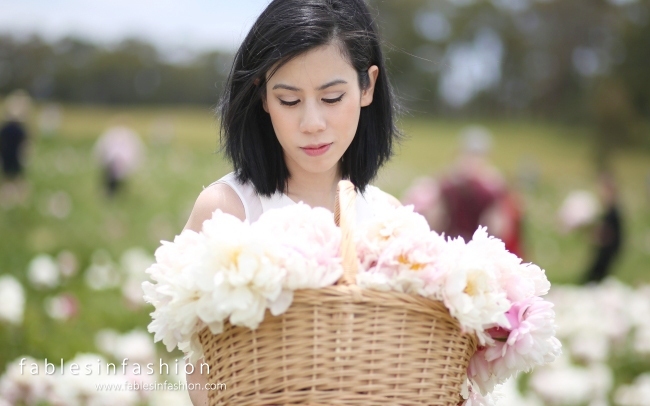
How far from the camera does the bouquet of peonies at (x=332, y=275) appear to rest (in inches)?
58.2

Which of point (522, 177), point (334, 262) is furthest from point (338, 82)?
point (522, 177)

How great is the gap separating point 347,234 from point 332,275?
0.11m

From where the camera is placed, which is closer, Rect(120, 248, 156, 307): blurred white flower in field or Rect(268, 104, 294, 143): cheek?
Rect(268, 104, 294, 143): cheek

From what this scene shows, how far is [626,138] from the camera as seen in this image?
87.2 ft

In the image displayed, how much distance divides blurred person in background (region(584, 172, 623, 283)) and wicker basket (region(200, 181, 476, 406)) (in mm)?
8533

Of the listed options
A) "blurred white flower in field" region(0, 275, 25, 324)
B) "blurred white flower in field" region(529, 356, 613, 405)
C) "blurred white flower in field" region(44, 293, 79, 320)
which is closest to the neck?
"blurred white flower in field" region(529, 356, 613, 405)

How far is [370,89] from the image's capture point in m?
2.30

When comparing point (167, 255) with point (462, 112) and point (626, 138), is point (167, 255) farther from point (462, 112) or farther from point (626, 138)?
point (462, 112)

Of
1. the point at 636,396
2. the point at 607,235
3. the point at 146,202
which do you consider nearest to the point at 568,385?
the point at 636,396

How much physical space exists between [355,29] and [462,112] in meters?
32.3

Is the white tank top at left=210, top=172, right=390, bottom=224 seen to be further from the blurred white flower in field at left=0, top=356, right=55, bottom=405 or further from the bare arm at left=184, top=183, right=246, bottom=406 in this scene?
the blurred white flower in field at left=0, top=356, right=55, bottom=405

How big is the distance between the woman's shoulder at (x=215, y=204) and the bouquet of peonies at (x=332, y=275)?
361 millimetres

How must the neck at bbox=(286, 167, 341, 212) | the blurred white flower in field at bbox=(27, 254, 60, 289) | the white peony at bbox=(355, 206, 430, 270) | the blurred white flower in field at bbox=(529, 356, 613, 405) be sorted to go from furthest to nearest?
the blurred white flower in field at bbox=(27, 254, 60, 289) < the blurred white flower in field at bbox=(529, 356, 613, 405) < the neck at bbox=(286, 167, 341, 212) < the white peony at bbox=(355, 206, 430, 270)

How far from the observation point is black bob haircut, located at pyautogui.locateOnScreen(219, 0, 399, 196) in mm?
2031
